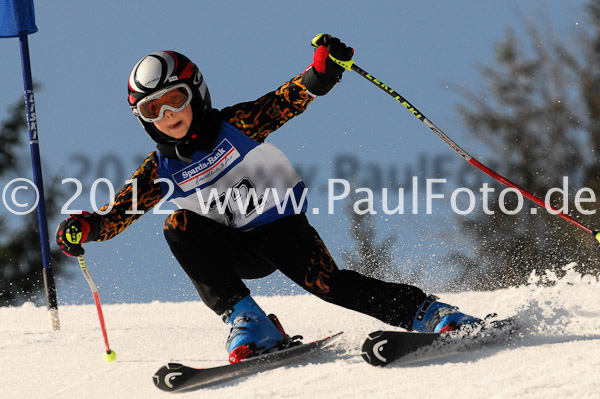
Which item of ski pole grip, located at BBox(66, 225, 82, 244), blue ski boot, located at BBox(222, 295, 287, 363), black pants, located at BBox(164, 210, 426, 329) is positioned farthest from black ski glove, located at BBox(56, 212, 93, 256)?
blue ski boot, located at BBox(222, 295, 287, 363)

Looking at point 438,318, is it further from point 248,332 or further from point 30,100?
point 30,100

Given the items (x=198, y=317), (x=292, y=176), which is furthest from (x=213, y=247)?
(x=198, y=317)

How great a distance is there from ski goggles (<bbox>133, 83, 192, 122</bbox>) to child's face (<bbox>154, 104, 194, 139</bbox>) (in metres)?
0.02

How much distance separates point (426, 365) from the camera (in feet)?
9.05

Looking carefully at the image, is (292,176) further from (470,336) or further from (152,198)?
(470,336)

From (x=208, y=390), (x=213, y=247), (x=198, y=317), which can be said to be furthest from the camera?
(x=198, y=317)

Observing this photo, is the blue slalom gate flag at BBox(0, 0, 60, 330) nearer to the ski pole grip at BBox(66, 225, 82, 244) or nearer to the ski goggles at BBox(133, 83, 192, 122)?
the ski pole grip at BBox(66, 225, 82, 244)

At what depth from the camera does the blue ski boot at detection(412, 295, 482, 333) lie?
10.1ft

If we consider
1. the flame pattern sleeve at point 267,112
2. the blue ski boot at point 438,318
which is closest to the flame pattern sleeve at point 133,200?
the flame pattern sleeve at point 267,112

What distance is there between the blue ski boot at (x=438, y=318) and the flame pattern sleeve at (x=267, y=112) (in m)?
1.15

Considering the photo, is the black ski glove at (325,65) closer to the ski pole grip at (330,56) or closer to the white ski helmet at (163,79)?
the ski pole grip at (330,56)

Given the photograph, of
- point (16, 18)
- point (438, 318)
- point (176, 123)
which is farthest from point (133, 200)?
point (16, 18)

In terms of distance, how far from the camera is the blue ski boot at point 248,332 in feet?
10.2

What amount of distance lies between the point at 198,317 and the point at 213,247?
2.68 metres
